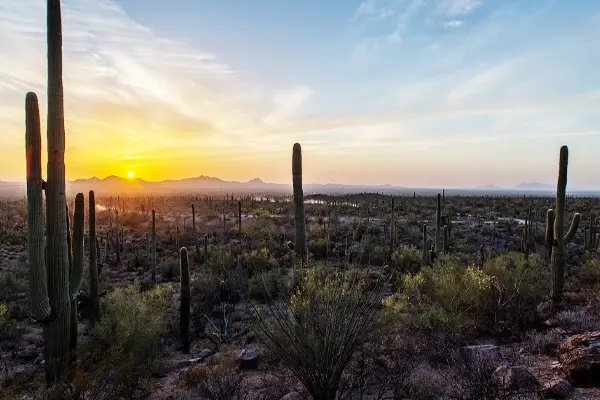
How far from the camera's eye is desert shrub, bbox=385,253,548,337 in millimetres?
9492

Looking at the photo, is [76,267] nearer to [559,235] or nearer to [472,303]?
[472,303]

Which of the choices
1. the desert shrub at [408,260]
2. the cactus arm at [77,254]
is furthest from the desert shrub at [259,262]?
the cactus arm at [77,254]

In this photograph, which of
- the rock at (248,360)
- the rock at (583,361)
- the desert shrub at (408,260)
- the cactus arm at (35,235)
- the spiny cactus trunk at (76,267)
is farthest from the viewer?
the desert shrub at (408,260)

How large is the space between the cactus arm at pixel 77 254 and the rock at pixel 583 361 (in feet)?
31.0

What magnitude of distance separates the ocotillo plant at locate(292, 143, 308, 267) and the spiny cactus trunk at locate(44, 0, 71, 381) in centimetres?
484

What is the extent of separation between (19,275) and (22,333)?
27.5 ft

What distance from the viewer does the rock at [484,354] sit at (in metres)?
6.91

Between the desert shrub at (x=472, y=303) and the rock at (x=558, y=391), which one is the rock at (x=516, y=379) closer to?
the rock at (x=558, y=391)

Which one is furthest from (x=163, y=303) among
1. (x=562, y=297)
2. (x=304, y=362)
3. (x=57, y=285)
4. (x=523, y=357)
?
(x=562, y=297)

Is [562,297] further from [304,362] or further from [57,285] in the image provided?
[57,285]

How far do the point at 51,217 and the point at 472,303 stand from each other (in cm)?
994

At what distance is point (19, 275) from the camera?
64.3 ft

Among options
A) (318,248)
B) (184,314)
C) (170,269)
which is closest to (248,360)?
(184,314)

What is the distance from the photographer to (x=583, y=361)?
21.0ft
